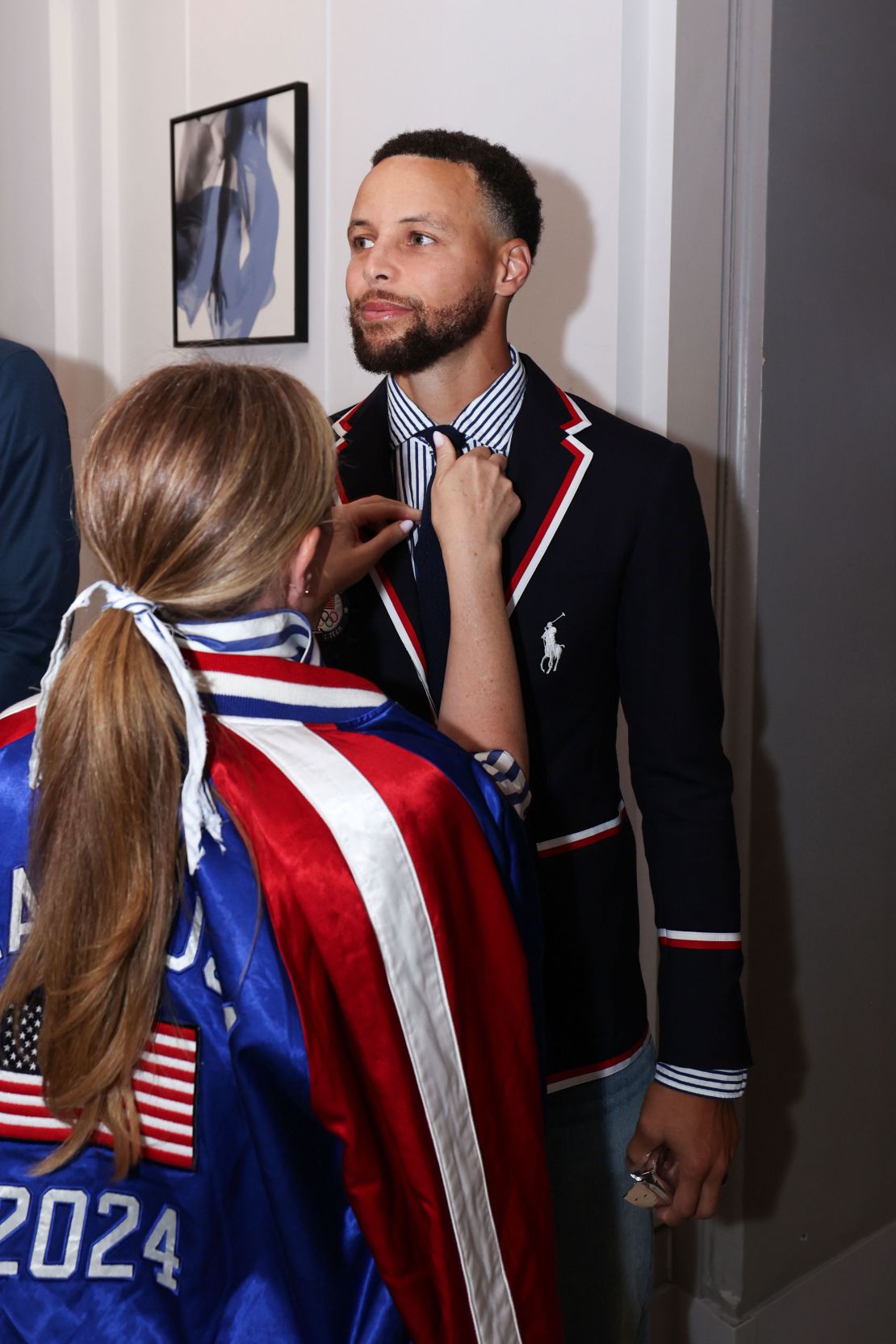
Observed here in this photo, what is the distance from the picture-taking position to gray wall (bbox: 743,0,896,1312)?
191cm

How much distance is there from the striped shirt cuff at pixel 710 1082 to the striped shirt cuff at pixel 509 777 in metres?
0.45

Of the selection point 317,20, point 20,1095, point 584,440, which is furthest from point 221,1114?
point 317,20

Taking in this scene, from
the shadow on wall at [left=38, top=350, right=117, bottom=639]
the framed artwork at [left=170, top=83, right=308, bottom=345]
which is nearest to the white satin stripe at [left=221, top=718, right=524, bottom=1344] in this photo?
the framed artwork at [left=170, top=83, right=308, bottom=345]

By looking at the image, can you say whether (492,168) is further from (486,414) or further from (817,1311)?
(817,1311)

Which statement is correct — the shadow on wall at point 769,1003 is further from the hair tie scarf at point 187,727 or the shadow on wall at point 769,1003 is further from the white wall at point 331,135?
the hair tie scarf at point 187,727

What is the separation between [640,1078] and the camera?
1465mm

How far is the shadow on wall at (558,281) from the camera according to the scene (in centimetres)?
186

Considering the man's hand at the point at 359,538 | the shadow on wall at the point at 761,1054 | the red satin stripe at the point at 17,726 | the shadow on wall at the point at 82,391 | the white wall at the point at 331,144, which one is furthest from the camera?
the shadow on wall at the point at 82,391

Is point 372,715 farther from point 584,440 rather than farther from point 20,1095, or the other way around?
point 584,440

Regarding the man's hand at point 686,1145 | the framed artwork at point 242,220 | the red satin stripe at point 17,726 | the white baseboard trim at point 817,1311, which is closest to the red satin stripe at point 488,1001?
the red satin stripe at point 17,726

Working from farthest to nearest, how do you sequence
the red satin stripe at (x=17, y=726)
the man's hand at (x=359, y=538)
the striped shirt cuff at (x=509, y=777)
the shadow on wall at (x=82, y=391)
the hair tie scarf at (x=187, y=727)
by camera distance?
the shadow on wall at (x=82, y=391)
the man's hand at (x=359, y=538)
the striped shirt cuff at (x=509, y=777)
the red satin stripe at (x=17, y=726)
the hair tie scarf at (x=187, y=727)

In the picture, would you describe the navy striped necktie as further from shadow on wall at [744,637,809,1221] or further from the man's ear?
shadow on wall at [744,637,809,1221]

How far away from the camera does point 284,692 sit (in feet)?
3.14

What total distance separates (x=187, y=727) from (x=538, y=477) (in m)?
0.64
